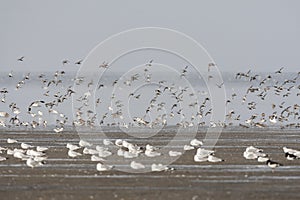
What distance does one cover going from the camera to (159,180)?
76.1ft

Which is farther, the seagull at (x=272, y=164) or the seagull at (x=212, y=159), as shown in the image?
the seagull at (x=212, y=159)

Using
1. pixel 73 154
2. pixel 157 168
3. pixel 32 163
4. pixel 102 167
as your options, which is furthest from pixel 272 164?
pixel 32 163

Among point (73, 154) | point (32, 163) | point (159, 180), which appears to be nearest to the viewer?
point (159, 180)

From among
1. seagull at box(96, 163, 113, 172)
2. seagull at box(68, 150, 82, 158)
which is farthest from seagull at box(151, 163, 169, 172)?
seagull at box(68, 150, 82, 158)

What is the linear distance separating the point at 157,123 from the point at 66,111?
37.1ft

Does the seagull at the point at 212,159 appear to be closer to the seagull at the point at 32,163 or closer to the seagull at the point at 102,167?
the seagull at the point at 102,167

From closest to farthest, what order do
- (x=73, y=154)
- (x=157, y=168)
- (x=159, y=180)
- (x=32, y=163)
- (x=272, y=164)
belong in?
(x=159, y=180) < (x=157, y=168) < (x=272, y=164) < (x=32, y=163) < (x=73, y=154)

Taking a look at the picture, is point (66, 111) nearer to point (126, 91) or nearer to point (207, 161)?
point (126, 91)

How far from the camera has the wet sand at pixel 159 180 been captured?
2075 cm

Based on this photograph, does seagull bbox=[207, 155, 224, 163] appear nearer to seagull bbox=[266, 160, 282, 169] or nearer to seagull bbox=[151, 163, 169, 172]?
seagull bbox=[266, 160, 282, 169]

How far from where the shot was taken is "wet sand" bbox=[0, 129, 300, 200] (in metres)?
20.8

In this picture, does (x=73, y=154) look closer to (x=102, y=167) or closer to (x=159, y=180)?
(x=102, y=167)

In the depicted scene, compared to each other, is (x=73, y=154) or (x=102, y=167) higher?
(x=102, y=167)

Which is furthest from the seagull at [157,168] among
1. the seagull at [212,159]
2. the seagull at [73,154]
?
the seagull at [73,154]
